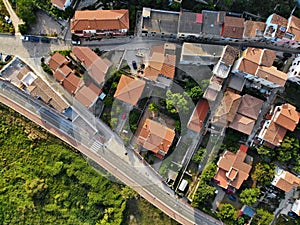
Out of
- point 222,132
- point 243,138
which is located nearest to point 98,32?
point 222,132

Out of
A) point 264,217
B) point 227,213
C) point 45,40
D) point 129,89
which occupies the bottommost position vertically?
point 227,213

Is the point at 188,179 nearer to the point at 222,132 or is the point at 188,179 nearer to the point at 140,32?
the point at 222,132

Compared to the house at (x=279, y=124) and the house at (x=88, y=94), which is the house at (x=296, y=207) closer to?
the house at (x=279, y=124)

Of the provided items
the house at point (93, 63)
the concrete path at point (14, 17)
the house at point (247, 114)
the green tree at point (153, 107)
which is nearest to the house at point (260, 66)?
the house at point (247, 114)

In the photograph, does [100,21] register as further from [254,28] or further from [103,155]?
[254,28]

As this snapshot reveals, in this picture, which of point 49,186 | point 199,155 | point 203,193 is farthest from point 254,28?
point 49,186
